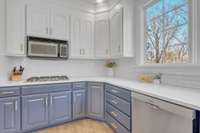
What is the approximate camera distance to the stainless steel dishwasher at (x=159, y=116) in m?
1.17

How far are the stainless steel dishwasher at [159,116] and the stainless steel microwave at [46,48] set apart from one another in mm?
1913

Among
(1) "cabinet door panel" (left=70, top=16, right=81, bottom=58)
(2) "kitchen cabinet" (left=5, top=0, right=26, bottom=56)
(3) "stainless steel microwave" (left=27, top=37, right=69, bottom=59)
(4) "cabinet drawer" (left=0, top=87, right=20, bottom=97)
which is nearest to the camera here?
(4) "cabinet drawer" (left=0, top=87, right=20, bottom=97)

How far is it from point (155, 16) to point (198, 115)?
199 centimetres

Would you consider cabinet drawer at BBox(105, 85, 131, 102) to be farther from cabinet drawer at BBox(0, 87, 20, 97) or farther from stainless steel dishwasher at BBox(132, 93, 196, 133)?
cabinet drawer at BBox(0, 87, 20, 97)

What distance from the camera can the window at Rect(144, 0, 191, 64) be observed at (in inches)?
80.7

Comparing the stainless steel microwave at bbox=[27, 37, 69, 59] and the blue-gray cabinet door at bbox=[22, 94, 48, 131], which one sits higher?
the stainless steel microwave at bbox=[27, 37, 69, 59]

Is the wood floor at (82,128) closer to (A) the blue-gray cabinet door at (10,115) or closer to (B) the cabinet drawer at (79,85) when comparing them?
(A) the blue-gray cabinet door at (10,115)

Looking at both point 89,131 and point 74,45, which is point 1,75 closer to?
point 74,45

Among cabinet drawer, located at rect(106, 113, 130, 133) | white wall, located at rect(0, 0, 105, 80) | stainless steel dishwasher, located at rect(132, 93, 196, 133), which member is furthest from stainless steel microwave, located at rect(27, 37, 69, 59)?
stainless steel dishwasher, located at rect(132, 93, 196, 133)

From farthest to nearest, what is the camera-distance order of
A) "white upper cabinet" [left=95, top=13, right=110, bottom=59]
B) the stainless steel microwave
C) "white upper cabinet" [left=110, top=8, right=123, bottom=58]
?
"white upper cabinet" [left=95, top=13, right=110, bottom=59] → "white upper cabinet" [left=110, top=8, right=123, bottom=58] → the stainless steel microwave

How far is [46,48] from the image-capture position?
2.95 meters

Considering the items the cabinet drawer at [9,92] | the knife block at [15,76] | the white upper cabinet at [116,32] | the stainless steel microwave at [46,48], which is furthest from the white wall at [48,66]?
the white upper cabinet at [116,32]

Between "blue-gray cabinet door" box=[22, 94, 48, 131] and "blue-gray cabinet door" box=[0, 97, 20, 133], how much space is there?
0.09 metres

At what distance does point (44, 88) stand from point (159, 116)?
1924 mm
